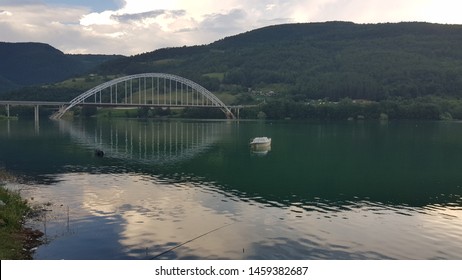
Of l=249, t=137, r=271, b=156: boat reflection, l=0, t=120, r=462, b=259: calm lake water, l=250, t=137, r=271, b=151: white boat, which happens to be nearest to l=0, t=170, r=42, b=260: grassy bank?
l=0, t=120, r=462, b=259: calm lake water

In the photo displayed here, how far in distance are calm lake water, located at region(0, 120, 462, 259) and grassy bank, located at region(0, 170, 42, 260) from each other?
3.29ft

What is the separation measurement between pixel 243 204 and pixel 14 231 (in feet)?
57.4

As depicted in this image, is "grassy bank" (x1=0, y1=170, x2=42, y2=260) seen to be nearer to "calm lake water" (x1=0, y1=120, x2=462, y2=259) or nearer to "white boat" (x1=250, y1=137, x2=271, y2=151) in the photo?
"calm lake water" (x1=0, y1=120, x2=462, y2=259)

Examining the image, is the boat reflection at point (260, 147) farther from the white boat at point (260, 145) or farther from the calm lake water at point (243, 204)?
the calm lake water at point (243, 204)

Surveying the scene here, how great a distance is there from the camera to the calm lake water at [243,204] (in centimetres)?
2711

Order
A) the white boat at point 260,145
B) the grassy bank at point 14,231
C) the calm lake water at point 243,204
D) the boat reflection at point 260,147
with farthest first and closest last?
the white boat at point 260,145
the boat reflection at point 260,147
the calm lake water at point 243,204
the grassy bank at point 14,231

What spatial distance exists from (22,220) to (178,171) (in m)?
27.5

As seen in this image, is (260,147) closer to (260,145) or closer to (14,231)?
(260,145)

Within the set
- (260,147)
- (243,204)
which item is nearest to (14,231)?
(243,204)

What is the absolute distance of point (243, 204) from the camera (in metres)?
38.6

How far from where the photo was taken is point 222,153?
7825 cm

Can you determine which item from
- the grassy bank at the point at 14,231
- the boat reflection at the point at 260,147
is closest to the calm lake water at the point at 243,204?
the grassy bank at the point at 14,231

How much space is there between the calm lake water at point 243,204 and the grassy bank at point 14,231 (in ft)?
3.29

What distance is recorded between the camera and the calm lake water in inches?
1067
